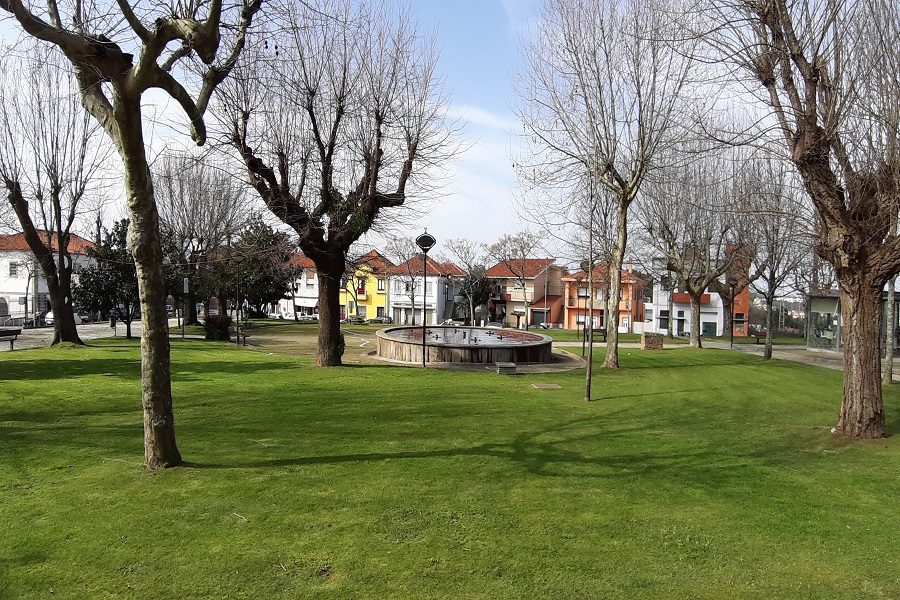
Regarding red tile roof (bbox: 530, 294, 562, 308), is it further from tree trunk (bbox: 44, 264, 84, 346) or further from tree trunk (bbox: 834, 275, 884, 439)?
tree trunk (bbox: 834, 275, 884, 439)

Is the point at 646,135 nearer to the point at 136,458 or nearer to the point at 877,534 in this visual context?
the point at 877,534

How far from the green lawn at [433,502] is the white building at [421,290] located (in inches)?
2382

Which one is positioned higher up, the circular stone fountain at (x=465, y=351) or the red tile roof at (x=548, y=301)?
the red tile roof at (x=548, y=301)

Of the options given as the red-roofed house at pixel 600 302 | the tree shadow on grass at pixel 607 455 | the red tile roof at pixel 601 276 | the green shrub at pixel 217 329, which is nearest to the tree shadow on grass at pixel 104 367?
the tree shadow on grass at pixel 607 455

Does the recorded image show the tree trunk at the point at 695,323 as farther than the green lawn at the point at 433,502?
Yes

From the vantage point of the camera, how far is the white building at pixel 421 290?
7225 centimetres

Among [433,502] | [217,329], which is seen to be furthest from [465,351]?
[217,329]

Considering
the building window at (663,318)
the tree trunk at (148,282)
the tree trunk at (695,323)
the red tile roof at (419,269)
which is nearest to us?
the tree trunk at (148,282)

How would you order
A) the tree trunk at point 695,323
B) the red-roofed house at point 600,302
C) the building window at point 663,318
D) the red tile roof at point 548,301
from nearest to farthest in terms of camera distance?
the tree trunk at point 695,323, the building window at point 663,318, the red-roofed house at point 600,302, the red tile roof at point 548,301

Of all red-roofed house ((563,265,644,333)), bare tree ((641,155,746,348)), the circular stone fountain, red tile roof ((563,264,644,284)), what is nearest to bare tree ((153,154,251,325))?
the circular stone fountain

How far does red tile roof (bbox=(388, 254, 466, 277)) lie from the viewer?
7156cm

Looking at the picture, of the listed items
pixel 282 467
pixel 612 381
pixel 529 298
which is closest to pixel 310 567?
pixel 282 467

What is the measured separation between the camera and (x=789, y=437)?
9664 mm

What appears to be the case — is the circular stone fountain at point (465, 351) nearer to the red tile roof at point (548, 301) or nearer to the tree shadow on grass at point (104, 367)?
the tree shadow on grass at point (104, 367)
